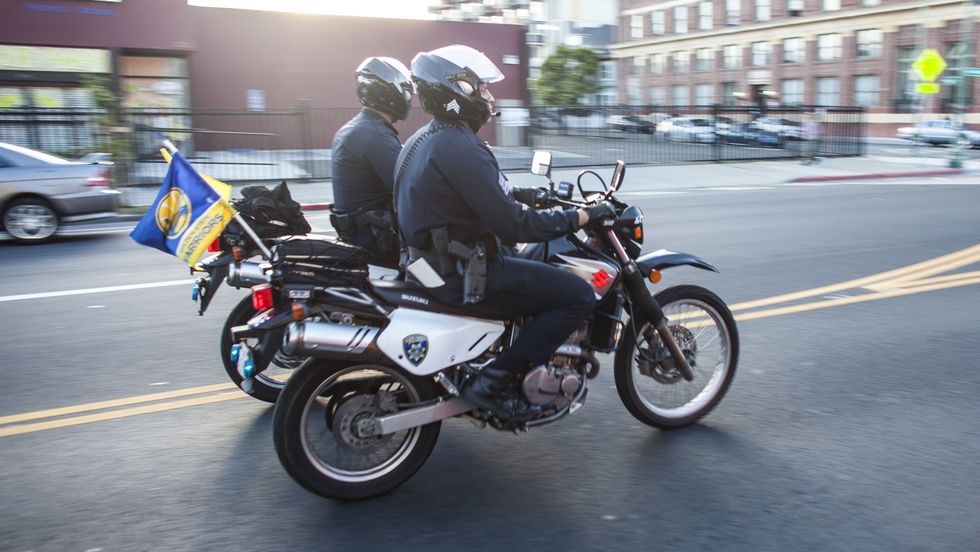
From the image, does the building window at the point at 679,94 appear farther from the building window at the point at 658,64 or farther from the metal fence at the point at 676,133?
the metal fence at the point at 676,133

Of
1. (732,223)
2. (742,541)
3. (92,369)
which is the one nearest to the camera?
(742,541)

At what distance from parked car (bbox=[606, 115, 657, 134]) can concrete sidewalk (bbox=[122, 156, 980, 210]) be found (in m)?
1.02

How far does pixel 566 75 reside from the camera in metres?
59.1

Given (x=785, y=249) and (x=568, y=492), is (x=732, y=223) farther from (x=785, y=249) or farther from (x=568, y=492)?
(x=568, y=492)

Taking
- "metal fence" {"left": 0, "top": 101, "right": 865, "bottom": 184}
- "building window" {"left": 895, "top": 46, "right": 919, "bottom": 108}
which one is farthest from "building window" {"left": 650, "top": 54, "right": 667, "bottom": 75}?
"metal fence" {"left": 0, "top": 101, "right": 865, "bottom": 184}

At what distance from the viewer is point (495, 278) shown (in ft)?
A: 12.5

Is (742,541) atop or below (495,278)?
below

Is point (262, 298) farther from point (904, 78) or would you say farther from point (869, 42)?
point (869, 42)

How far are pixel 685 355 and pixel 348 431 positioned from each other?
6.27 ft

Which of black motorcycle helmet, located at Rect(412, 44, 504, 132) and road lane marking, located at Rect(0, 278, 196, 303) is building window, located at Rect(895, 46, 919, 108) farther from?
black motorcycle helmet, located at Rect(412, 44, 504, 132)

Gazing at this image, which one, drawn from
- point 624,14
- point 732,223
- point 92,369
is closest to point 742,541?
point 92,369

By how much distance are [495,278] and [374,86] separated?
6.19 ft

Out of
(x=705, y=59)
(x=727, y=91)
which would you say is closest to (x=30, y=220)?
(x=727, y=91)

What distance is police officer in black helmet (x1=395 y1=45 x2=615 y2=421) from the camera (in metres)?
3.65
